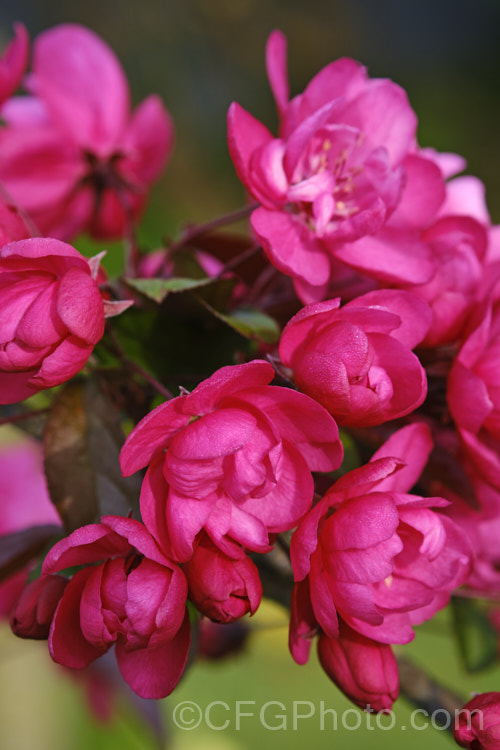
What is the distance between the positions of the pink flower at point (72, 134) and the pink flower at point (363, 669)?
362 mm

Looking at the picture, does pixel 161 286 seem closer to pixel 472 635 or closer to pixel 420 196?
pixel 420 196

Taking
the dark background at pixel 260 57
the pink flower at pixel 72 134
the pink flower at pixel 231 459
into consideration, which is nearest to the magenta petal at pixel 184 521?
the pink flower at pixel 231 459

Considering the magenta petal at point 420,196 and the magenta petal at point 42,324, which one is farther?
the magenta petal at point 420,196

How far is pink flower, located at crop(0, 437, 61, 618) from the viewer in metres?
0.74

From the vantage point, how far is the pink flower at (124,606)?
0.30m

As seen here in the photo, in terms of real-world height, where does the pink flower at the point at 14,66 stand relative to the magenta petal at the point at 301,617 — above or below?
above

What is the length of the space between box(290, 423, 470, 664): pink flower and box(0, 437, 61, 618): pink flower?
416 millimetres

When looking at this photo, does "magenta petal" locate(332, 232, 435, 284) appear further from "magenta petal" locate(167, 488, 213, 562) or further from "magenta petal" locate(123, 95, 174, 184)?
"magenta petal" locate(123, 95, 174, 184)

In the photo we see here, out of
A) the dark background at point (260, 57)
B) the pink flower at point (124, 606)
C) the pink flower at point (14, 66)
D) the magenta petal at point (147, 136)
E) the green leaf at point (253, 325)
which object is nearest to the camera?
the pink flower at point (124, 606)

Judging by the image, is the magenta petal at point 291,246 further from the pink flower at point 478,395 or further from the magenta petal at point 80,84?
the magenta petal at point 80,84

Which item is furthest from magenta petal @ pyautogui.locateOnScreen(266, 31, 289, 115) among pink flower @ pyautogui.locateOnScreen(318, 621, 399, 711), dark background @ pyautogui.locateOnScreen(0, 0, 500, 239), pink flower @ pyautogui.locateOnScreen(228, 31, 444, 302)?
dark background @ pyautogui.locateOnScreen(0, 0, 500, 239)

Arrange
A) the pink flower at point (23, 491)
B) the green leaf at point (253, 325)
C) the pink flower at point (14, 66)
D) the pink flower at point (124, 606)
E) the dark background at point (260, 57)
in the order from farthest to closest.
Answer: the dark background at point (260, 57) → the pink flower at point (23, 491) → the pink flower at point (14, 66) → the green leaf at point (253, 325) → the pink flower at point (124, 606)

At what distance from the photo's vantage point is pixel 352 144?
17.6 inches

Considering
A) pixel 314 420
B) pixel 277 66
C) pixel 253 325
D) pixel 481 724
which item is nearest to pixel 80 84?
pixel 277 66
